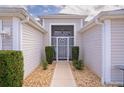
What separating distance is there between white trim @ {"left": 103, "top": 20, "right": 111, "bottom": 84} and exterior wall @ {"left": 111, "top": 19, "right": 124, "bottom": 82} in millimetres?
129

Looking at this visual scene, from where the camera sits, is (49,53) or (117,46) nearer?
(117,46)

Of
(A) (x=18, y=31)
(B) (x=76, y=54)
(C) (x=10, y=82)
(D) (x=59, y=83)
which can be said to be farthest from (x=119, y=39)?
(B) (x=76, y=54)

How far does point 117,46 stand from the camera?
10289mm

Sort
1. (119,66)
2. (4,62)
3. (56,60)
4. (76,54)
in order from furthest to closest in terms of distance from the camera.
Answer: (56,60) → (76,54) → (119,66) → (4,62)

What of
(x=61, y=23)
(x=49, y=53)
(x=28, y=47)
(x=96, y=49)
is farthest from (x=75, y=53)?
(x=28, y=47)

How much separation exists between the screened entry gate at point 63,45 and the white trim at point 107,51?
11.9 metres

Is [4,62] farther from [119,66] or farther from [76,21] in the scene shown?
[76,21]

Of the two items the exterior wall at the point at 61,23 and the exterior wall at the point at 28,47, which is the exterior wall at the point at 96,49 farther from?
the exterior wall at the point at 61,23

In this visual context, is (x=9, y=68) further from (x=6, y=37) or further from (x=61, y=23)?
(x=61, y=23)

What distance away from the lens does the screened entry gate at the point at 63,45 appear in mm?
22234

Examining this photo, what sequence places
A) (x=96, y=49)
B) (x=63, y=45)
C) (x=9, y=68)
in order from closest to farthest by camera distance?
(x=9, y=68) < (x=96, y=49) < (x=63, y=45)

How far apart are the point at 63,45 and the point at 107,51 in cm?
1231
